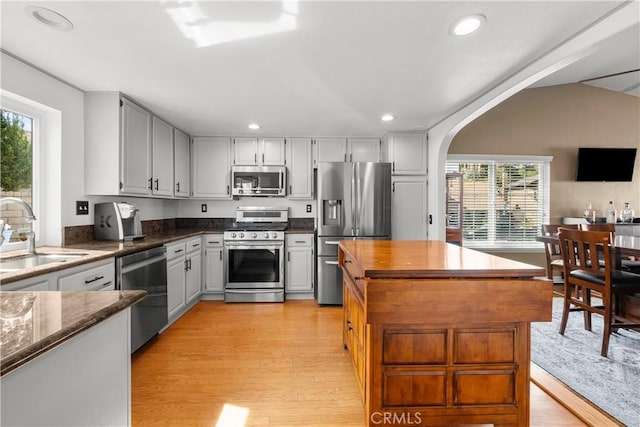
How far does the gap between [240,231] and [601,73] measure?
5.56 m

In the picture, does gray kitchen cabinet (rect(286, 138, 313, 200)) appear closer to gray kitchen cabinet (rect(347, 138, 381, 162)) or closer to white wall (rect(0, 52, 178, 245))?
gray kitchen cabinet (rect(347, 138, 381, 162))

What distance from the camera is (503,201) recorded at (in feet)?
16.0

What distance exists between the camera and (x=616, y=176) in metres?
4.84

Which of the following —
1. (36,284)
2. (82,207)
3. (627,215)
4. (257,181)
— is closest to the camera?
(36,284)

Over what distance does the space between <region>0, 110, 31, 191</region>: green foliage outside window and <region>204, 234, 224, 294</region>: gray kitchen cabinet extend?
73.0 inches

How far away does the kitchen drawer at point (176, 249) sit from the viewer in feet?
9.94

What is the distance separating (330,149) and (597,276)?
10.2 ft

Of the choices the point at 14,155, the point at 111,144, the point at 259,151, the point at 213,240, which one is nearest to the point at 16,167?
the point at 14,155

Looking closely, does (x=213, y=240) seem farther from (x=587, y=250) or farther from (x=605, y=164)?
(x=605, y=164)

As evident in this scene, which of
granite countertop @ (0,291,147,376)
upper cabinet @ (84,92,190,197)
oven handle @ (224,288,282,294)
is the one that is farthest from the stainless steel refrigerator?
granite countertop @ (0,291,147,376)

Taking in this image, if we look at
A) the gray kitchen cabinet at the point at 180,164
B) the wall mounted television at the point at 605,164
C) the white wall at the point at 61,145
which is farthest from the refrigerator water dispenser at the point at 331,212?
the wall mounted television at the point at 605,164

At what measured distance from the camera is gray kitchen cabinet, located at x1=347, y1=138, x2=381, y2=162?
426 centimetres

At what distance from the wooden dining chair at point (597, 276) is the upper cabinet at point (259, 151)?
3.27 m

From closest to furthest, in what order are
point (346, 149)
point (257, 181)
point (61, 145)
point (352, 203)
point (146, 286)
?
1. point (61, 145)
2. point (146, 286)
3. point (352, 203)
4. point (257, 181)
5. point (346, 149)
